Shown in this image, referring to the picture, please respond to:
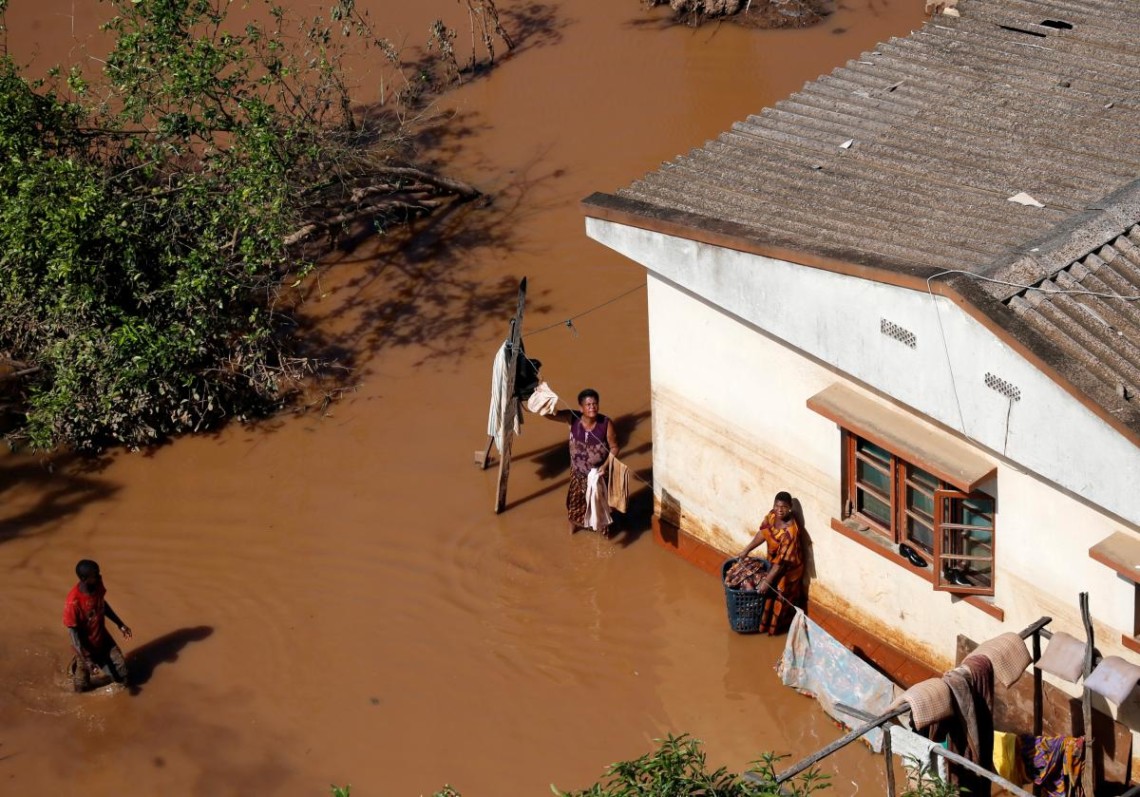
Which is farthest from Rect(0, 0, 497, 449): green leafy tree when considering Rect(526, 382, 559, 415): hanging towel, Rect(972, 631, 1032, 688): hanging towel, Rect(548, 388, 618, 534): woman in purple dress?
Rect(972, 631, 1032, 688): hanging towel

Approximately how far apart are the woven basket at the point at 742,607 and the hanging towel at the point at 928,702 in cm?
228

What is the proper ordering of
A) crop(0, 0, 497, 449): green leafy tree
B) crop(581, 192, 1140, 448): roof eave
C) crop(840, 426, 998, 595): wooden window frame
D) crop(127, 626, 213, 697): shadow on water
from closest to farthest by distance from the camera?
crop(581, 192, 1140, 448): roof eave → crop(840, 426, 998, 595): wooden window frame → crop(127, 626, 213, 697): shadow on water → crop(0, 0, 497, 449): green leafy tree

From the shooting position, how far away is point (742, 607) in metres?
9.93

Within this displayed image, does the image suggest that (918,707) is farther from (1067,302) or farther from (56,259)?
(56,259)

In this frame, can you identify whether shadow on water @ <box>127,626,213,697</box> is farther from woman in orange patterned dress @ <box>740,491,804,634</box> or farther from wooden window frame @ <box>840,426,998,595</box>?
wooden window frame @ <box>840,426,998,595</box>

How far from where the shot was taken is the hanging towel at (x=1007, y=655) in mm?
7922

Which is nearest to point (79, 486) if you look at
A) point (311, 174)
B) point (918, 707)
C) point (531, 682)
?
point (311, 174)

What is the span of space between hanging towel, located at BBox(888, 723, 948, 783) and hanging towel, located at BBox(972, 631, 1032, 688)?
2.02ft

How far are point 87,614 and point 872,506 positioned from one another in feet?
16.7

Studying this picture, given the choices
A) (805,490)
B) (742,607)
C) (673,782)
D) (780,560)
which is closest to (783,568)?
(780,560)

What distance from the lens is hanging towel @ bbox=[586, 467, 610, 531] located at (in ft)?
35.0

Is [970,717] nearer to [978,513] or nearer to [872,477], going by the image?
[978,513]

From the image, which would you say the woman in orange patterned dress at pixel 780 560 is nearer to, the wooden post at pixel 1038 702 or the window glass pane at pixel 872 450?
the window glass pane at pixel 872 450

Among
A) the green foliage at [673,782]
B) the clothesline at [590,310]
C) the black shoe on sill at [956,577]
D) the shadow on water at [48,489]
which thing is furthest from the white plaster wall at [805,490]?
the shadow on water at [48,489]
